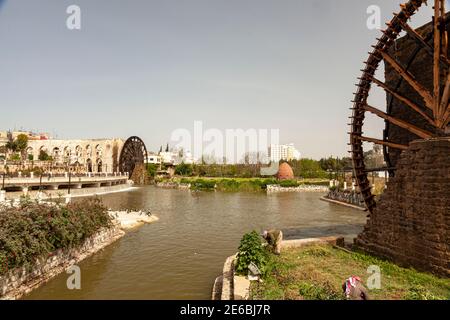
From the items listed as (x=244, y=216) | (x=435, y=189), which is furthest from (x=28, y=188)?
(x=435, y=189)

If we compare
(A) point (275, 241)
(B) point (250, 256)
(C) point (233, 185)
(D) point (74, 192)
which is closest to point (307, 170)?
(C) point (233, 185)

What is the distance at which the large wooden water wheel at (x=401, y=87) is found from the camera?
11938mm

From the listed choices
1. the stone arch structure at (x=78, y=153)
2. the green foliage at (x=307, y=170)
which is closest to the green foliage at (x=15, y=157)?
the stone arch structure at (x=78, y=153)

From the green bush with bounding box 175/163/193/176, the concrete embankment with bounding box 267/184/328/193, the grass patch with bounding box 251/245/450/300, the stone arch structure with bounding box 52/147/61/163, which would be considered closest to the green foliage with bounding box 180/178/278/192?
the concrete embankment with bounding box 267/184/328/193

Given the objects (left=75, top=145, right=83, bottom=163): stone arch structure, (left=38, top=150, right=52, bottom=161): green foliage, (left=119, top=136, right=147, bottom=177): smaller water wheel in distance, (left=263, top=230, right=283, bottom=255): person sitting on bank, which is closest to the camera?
(left=263, top=230, right=283, bottom=255): person sitting on bank

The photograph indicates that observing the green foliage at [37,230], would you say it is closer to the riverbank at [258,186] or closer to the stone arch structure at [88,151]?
the riverbank at [258,186]

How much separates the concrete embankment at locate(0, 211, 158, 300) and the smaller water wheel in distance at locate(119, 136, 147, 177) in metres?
53.8

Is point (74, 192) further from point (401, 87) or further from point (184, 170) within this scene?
point (184, 170)

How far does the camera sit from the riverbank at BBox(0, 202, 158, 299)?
8.72m

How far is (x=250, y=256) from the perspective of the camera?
8.78m

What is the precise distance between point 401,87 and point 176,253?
13.2 meters

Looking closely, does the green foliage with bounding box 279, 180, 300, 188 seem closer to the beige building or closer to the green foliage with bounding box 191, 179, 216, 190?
the green foliage with bounding box 191, 179, 216, 190

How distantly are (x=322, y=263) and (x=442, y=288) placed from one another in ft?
10.3

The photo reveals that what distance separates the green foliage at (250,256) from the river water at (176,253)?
1.89 m
